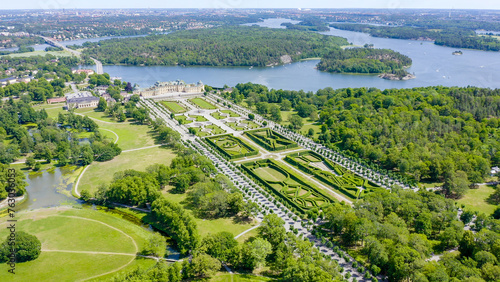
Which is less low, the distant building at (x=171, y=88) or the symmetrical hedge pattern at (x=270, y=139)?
the distant building at (x=171, y=88)

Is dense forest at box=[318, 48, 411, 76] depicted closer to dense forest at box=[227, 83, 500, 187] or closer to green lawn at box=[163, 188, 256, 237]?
dense forest at box=[227, 83, 500, 187]

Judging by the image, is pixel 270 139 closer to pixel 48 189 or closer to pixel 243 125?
pixel 243 125

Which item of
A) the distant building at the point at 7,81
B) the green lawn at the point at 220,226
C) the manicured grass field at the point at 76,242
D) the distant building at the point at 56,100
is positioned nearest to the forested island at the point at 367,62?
the distant building at the point at 56,100

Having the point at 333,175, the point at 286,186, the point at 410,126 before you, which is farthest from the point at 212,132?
the point at 410,126

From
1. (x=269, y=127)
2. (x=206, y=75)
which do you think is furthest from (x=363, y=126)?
(x=206, y=75)

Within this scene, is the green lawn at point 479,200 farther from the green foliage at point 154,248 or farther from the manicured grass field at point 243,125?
the manicured grass field at point 243,125

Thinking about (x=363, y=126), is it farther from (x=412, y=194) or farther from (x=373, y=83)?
(x=373, y=83)
